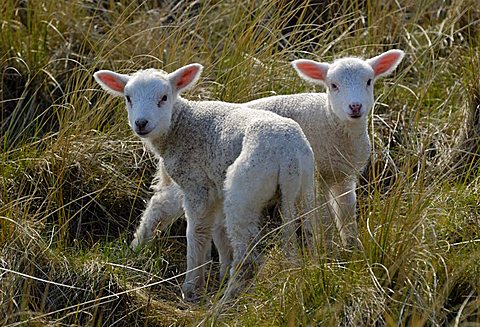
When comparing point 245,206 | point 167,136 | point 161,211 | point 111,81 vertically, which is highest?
point 111,81

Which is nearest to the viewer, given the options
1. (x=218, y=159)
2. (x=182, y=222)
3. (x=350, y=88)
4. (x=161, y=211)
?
(x=218, y=159)

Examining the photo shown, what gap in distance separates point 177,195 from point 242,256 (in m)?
1.18

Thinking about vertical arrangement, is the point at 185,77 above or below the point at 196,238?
above

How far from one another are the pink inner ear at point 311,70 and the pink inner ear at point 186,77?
2.15 ft

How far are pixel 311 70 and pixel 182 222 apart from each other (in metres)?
1.31

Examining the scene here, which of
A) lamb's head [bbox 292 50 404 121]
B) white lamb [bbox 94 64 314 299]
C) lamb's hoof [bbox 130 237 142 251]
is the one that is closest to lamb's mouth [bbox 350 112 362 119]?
lamb's head [bbox 292 50 404 121]

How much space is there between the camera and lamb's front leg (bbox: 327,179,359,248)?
5059 millimetres

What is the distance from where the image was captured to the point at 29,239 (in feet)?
17.7

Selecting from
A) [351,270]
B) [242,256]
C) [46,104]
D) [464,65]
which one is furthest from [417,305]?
[46,104]

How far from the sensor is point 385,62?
6.11 m

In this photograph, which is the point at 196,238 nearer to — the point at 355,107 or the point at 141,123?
the point at 141,123

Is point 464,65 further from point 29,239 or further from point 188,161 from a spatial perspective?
point 29,239

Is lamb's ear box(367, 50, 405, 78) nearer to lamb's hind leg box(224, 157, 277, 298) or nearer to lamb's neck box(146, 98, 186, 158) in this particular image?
lamb's neck box(146, 98, 186, 158)

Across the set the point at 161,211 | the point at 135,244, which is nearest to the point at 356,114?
the point at 161,211
